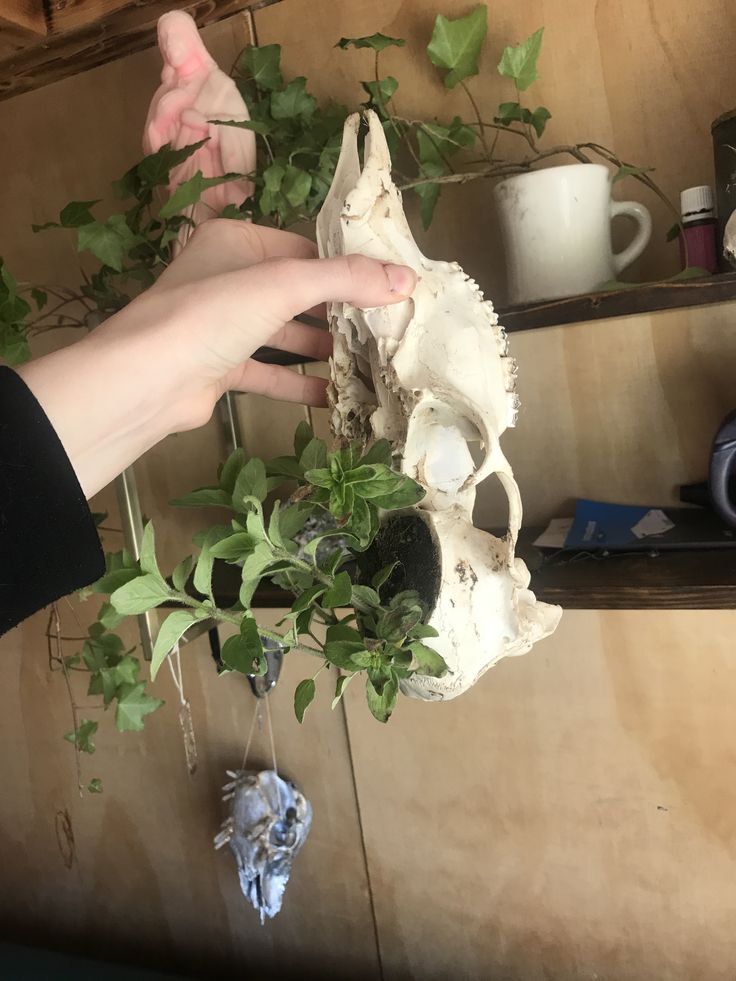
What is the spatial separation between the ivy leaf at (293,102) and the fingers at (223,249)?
0.74ft

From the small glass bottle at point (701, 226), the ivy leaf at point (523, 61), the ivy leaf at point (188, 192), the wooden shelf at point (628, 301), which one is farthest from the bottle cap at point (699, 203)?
the ivy leaf at point (188, 192)

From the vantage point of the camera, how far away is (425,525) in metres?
0.62

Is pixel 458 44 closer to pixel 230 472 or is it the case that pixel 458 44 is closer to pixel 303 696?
pixel 230 472

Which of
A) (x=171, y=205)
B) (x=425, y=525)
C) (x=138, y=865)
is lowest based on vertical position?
(x=138, y=865)

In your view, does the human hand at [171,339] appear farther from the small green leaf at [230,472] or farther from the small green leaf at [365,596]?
the small green leaf at [365,596]

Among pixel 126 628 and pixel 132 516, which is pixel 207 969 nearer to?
pixel 126 628

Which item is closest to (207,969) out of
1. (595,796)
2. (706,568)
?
(595,796)

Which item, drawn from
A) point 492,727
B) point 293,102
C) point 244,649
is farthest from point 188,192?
point 492,727

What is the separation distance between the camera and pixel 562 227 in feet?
2.41

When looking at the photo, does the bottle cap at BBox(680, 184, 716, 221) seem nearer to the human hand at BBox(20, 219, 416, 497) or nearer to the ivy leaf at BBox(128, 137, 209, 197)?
the human hand at BBox(20, 219, 416, 497)

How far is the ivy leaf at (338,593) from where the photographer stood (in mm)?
568

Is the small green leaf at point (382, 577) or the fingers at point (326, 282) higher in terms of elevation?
the fingers at point (326, 282)

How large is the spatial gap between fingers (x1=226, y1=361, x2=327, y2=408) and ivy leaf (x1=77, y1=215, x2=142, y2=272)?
0.20 metres

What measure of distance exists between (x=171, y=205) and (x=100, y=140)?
19.2 inches
